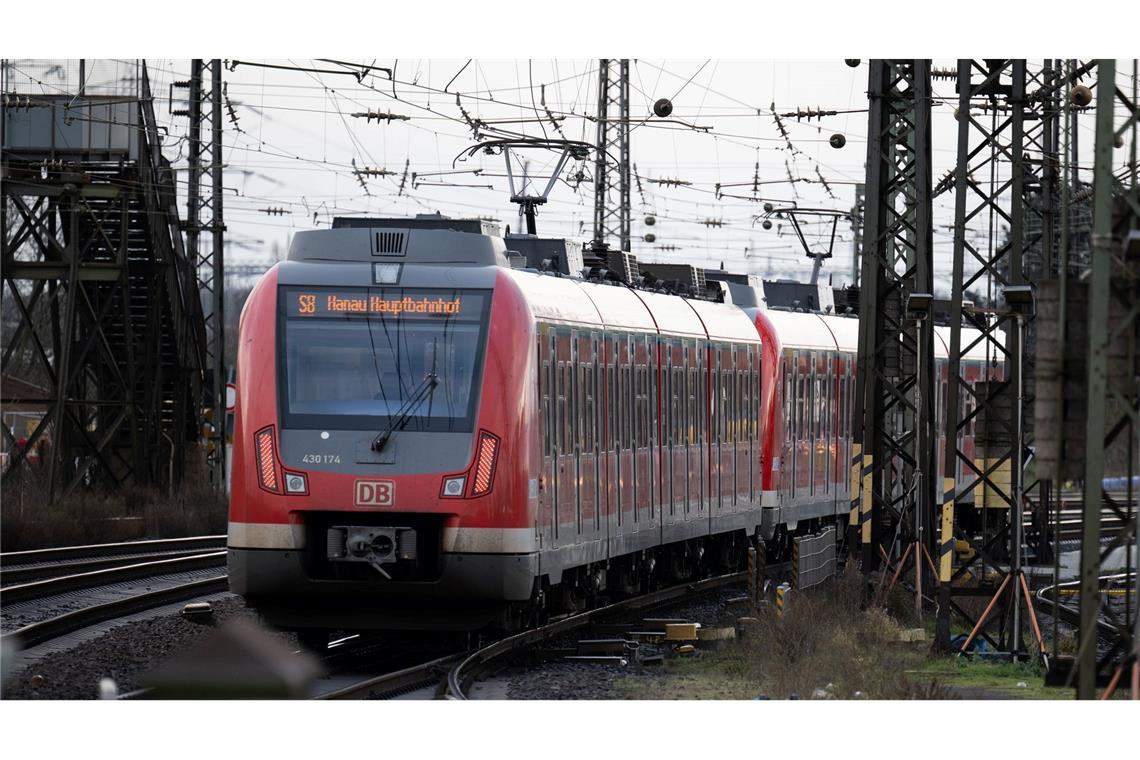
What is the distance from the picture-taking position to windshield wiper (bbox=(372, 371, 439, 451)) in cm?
1645

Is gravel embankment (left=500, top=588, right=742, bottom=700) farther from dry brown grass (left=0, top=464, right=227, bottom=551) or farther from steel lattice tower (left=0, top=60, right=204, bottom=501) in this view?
steel lattice tower (left=0, top=60, right=204, bottom=501)

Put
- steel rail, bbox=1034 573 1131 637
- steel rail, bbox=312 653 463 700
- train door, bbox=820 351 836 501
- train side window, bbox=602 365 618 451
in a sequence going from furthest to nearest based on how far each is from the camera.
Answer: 1. train door, bbox=820 351 836 501
2. steel rail, bbox=1034 573 1131 637
3. train side window, bbox=602 365 618 451
4. steel rail, bbox=312 653 463 700

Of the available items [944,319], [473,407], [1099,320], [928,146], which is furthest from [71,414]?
[1099,320]

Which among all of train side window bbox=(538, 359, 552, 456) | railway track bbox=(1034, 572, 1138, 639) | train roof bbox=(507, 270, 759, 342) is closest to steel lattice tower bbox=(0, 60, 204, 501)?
train roof bbox=(507, 270, 759, 342)

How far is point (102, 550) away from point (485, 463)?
14.8m

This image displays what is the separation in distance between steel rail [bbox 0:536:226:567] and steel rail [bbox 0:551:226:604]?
136 cm

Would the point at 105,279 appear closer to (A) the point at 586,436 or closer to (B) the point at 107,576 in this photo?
(B) the point at 107,576

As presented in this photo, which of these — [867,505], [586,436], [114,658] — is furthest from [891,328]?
[114,658]

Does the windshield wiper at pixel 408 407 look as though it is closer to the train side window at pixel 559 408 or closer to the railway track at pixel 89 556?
the train side window at pixel 559 408

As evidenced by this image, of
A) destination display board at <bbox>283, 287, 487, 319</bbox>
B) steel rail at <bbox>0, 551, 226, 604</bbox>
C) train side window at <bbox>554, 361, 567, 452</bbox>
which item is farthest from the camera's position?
steel rail at <bbox>0, 551, 226, 604</bbox>

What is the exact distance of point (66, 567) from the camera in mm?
26297

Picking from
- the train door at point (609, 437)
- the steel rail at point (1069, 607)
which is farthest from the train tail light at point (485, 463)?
the steel rail at point (1069, 607)

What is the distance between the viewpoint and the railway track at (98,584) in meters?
20.3

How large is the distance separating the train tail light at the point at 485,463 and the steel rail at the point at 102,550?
1264 centimetres
